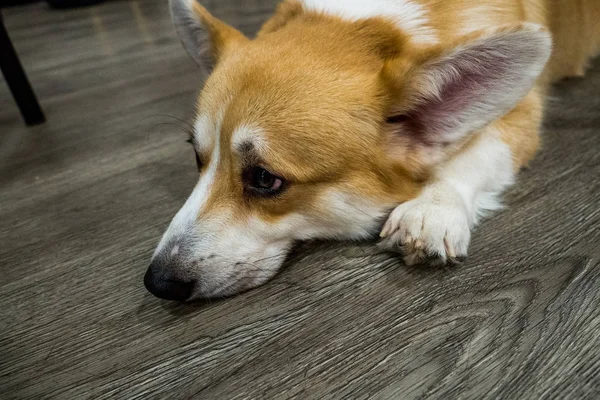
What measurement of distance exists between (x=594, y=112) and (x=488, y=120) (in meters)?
0.81

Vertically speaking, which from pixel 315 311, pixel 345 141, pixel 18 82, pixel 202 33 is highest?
pixel 202 33

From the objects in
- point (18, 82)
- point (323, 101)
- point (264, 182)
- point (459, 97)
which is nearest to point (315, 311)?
point (264, 182)

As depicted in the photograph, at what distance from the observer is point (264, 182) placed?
3.25 feet

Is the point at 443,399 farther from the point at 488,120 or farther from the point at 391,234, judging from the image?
the point at 488,120

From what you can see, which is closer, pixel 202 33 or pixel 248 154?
pixel 248 154

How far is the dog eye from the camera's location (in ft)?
3.22

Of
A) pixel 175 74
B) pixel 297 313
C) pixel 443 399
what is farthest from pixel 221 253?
pixel 175 74

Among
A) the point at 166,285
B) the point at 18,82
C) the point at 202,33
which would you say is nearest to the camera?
the point at 166,285

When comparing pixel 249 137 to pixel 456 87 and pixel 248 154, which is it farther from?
pixel 456 87

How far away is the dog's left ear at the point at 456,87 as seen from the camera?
0.88 m

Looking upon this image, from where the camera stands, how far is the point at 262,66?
102 cm

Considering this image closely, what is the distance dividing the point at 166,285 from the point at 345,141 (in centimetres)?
48

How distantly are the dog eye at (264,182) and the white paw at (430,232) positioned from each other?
268 mm

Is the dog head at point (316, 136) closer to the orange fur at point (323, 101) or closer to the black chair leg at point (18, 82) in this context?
the orange fur at point (323, 101)
